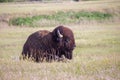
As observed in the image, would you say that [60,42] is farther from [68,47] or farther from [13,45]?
[13,45]

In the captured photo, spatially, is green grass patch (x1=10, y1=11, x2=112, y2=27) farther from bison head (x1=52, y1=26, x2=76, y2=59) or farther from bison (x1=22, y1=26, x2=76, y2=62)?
bison head (x1=52, y1=26, x2=76, y2=59)

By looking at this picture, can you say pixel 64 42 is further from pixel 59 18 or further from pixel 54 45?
pixel 59 18

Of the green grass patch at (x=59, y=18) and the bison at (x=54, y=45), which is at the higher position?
the bison at (x=54, y=45)

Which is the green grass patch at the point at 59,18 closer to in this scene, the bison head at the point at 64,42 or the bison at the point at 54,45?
the bison at the point at 54,45

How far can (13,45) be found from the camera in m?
21.7

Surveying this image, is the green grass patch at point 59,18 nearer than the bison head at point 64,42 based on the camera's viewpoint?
No

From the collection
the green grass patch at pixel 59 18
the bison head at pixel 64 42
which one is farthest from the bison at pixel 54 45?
the green grass patch at pixel 59 18

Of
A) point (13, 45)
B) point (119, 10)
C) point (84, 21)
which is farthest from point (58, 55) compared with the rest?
point (119, 10)

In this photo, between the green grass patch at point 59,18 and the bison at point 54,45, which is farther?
the green grass patch at point 59,18

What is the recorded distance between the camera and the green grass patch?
37.3 meters

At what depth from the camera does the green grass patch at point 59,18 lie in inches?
1469

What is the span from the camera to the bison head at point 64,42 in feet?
43.5

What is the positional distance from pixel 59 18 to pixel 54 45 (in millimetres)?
26329

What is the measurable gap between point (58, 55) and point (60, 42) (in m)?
0.37
